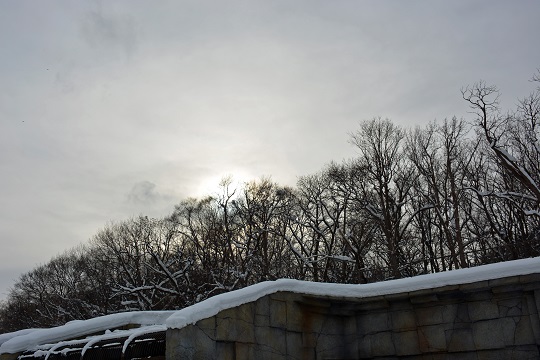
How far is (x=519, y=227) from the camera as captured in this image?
21375 mm

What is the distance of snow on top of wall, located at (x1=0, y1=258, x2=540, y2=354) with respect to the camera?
7647mm

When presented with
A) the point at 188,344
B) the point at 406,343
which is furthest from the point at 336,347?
the point at 188,344

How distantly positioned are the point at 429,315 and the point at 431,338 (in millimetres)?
371

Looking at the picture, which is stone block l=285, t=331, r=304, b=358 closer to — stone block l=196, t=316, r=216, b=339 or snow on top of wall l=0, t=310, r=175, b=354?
stone block l=196, t=316, r=216, b=339

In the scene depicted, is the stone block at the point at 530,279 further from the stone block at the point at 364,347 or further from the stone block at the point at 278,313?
the stone block at the point at 278,313

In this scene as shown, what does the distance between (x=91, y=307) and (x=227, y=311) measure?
2363 centimetres

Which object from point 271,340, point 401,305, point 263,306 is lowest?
point 271,340

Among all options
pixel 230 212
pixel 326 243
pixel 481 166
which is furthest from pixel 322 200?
pixel 481 166

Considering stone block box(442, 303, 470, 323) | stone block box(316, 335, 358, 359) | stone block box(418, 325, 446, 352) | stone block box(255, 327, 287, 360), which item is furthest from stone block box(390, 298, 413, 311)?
stone block box(255, 327, 287, 360)

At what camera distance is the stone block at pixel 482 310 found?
8305 millimetres

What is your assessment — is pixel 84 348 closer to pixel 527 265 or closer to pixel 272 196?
pixel 527 265

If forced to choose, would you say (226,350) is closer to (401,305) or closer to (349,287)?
(349,287)

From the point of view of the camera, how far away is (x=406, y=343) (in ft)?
29.4

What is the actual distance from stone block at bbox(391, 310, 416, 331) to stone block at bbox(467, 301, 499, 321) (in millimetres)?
958
